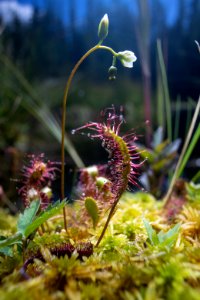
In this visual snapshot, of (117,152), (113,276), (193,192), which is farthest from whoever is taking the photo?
(193,192)

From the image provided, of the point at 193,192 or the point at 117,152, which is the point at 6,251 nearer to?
the point at 117,152

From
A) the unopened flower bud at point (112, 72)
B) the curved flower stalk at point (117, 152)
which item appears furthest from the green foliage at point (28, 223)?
the unopened flower bud at point (112, 72)

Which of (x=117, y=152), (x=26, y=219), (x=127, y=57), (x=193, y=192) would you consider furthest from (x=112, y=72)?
(x=193, y=192)

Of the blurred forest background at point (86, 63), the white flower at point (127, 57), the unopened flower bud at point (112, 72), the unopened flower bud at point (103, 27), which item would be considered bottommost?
the blurred forest background at point (86, 63)

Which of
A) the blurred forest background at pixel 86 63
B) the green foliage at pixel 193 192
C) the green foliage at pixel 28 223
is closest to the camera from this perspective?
the green foliage at pixel 28 223

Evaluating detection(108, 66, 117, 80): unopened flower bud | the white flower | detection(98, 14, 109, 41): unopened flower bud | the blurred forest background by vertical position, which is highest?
detection(98, 14, 109, 41): unopened flower bud

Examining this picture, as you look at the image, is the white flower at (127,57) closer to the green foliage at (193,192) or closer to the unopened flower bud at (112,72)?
the unopened flower bud at (112,72)

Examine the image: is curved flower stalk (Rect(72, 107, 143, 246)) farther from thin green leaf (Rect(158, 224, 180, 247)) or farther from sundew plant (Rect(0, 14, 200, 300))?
thin green leaf (Rect(158, 224, 180, 247))

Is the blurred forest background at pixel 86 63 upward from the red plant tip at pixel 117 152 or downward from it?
downward

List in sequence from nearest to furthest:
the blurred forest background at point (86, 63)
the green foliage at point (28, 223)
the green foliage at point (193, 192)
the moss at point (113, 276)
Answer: the moss at point (113, 276)
the green foliage at point (28, 223)
the green foliage at point (193, 192)
the blurred forest background at point (86, 63)

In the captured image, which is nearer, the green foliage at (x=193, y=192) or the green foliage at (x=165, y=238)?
the green foliage at (x=165, y=238)

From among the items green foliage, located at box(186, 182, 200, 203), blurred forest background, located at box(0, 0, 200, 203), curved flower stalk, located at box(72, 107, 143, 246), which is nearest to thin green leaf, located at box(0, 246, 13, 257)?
curved flower stalk, located at box(72, 107, 143, 246)

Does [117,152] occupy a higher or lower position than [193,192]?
higher

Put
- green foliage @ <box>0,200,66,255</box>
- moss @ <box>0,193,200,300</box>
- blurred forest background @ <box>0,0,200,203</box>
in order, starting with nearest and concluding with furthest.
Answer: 1. moss @ <box>0,193,200,300</box>
2. green foliage @ <box>0,200,66,255</box>
3. blurred forest background @ <box>0,0,200,203</box>
